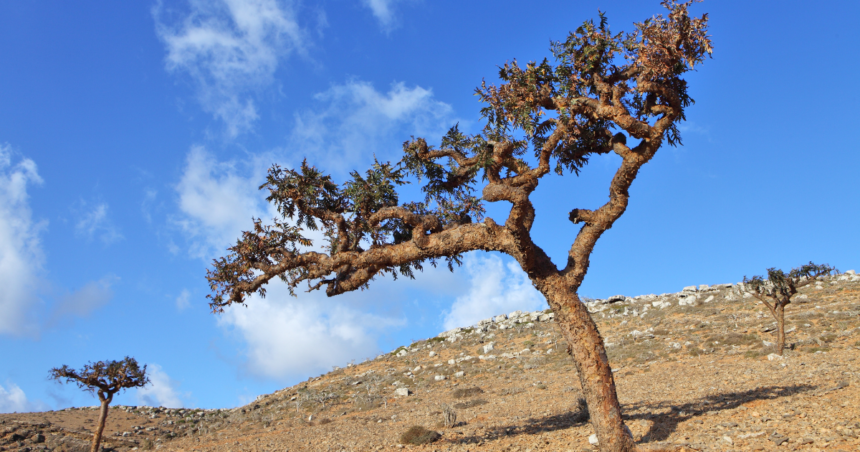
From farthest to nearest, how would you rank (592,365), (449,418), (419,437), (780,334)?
(780,334), (449,418), (419,437), (592,365)

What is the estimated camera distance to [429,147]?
1266 cm

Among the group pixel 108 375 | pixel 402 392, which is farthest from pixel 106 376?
pixel 402 392

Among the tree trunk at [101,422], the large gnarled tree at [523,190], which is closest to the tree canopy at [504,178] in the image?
the large gnarled tree at [523,190]

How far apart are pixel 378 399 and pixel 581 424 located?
16.0 metres

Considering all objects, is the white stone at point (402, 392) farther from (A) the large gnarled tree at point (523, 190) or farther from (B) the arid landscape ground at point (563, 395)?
(A) the large gnarled tree at point (523, 190)

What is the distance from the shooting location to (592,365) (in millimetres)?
9547

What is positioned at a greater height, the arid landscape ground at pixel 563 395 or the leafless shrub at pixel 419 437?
the arid landscape ground at pixel 563 395

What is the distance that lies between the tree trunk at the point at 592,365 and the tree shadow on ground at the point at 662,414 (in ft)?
6.40

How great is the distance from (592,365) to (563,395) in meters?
10.4

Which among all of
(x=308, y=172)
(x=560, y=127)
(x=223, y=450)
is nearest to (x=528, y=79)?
(x=560, y=127)

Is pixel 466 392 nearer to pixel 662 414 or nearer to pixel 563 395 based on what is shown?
pixel 563 395

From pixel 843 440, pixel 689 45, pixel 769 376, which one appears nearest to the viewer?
pixel 843 440

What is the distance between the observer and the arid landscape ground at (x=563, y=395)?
1051cm

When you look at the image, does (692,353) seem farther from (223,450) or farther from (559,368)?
(223,450)
